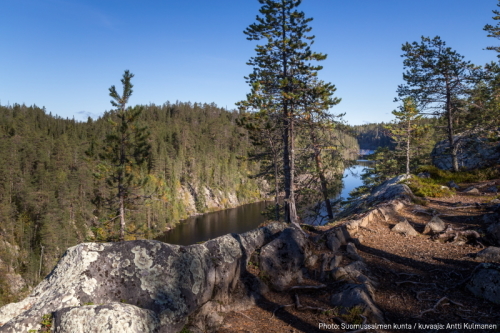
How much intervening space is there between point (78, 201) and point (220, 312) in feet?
219

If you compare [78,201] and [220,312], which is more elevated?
[220,312]

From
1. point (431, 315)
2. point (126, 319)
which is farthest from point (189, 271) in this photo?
point (431, 315)

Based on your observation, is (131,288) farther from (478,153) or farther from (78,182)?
(78,182)

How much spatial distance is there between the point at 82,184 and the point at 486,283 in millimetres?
71492

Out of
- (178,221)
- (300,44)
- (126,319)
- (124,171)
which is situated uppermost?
(300,44)

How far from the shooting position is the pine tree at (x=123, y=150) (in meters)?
20.3

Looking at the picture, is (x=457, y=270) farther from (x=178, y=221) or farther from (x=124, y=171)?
(x=178, y=221)

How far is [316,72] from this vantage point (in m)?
14.0

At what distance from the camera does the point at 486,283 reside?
229 inches

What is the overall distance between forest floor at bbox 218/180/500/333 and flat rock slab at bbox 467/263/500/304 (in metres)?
0.14

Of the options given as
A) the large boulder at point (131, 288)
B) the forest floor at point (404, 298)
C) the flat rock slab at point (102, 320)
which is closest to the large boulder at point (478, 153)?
the forest floor at point (404, 298)

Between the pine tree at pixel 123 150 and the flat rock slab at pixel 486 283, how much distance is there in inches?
785

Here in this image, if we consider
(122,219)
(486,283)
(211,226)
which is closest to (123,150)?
(122,219)

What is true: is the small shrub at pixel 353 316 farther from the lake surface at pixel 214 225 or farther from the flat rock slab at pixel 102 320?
the lake surface at pixel 214 225
